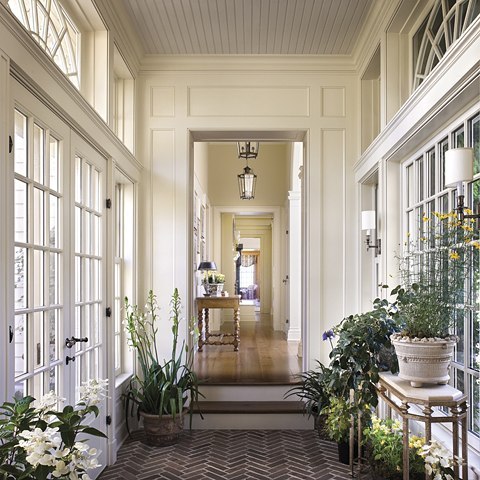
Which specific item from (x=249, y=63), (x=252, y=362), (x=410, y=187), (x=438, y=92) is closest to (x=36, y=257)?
→ (x=438, y=92)

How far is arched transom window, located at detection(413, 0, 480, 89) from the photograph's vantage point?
2807 mm

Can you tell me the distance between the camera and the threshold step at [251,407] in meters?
4.92

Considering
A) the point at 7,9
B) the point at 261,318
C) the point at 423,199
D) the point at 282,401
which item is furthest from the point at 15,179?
the point at 261,318

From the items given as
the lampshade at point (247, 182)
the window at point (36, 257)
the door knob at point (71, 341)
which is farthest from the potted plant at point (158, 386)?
the lampshade at point (247, 182)

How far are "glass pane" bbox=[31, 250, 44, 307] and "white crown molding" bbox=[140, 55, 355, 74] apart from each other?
9.50 feet

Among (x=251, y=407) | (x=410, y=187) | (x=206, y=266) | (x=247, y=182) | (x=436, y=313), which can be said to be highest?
(x=247, y=182)

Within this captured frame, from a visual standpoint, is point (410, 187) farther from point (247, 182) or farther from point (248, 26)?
point (247, 182)

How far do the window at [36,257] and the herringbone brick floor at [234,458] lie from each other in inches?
50.1

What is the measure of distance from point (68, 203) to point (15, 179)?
2.51 ft

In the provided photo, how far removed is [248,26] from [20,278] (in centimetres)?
298

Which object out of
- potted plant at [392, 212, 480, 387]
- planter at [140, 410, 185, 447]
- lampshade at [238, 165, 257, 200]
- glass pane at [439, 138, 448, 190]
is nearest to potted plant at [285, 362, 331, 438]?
planter at [140, 410, 185, 447]

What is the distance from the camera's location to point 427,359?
2.54 meters

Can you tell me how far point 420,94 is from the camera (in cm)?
297

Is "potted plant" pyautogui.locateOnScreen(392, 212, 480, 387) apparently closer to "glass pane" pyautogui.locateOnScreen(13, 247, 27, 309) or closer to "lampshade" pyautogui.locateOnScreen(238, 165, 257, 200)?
"glass pane" pyautogui.locateOnScreen(13, 247, 27, 309)
